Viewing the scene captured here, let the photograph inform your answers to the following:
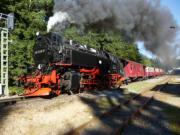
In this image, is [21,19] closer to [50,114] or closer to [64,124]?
[50,114]

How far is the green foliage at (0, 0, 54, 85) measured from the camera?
11352mm

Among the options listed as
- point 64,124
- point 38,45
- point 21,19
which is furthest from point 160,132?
point 21,19

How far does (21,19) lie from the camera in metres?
13.7

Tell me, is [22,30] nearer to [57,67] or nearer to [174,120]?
[57,67]

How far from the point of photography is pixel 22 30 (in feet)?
43.2

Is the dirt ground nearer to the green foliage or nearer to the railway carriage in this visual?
the railway carriage

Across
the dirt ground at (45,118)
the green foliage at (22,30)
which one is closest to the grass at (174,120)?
the dirt ground at (45,118)

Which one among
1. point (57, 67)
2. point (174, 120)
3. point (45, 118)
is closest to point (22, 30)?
point (57, 67)

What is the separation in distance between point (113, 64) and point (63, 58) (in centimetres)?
591

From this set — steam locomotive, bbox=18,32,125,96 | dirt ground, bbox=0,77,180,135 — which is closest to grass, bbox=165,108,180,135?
dirt ground, bbox=0,77,180,135

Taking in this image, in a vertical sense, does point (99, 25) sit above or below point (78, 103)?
above

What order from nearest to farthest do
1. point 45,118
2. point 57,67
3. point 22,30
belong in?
point 45,118 → point 57,67 → point 22,30

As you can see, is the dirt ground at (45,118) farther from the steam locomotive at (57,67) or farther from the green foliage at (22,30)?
the green foliage at (22,30)

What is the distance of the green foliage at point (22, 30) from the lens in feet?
37.2
